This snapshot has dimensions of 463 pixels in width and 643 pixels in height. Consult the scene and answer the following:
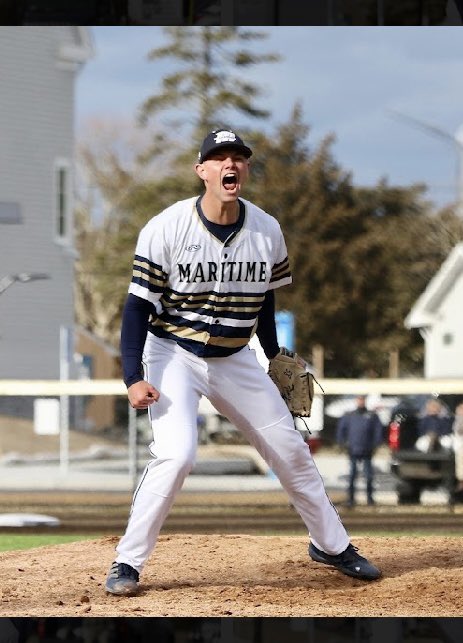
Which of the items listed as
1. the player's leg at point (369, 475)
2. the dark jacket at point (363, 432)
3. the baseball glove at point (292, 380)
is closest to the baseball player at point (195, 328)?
the baseball glove at point (292, 380)

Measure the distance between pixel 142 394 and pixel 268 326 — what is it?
885 millimetres

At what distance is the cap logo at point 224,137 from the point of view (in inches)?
239

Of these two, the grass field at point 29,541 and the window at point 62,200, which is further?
the window at point 62,200

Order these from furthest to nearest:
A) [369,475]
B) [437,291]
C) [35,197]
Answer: [437,291] → [35,197] → [369,475]

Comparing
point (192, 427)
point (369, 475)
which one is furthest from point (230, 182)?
point (369, 475)

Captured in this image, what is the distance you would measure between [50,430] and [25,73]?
16.5 metres

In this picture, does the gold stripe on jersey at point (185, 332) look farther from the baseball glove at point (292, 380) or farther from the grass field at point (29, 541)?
the grass field at point (29, 541)

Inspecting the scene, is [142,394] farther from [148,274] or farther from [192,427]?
[148,274]

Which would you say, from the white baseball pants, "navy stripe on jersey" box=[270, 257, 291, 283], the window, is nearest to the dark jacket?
the white baseball pants

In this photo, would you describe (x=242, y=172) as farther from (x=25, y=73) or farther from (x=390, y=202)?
(x=390, y=202)

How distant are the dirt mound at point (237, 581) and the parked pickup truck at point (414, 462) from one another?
333 inches

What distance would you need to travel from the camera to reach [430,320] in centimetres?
4009

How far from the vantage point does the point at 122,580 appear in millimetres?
6270

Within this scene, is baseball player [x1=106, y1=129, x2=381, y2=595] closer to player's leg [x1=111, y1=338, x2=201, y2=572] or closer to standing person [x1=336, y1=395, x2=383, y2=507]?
player's leg [x1=111, y1=338, x2=201, y2=572]
